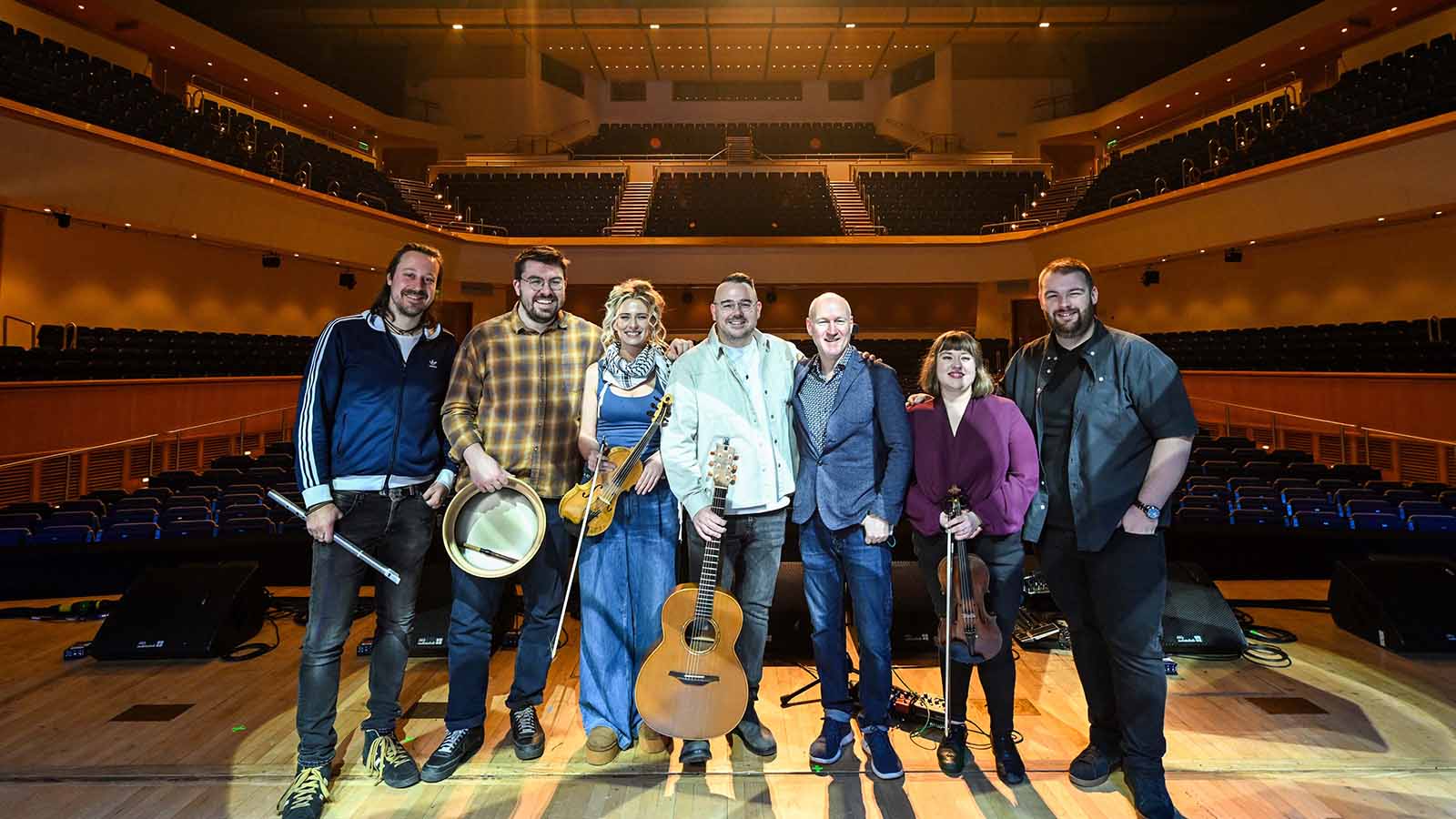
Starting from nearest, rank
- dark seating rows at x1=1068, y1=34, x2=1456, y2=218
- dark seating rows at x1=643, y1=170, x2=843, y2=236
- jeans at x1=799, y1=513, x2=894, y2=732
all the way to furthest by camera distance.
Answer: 1. jeans at x1=799, y1=513, x2=894, y2=732
2. dark seating rows at x1=1068, y1=34, x2=1456, y2=218
3. dark seating rows at x1=643, y1=170, x2=843, y2=236

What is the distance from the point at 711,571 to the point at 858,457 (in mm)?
612

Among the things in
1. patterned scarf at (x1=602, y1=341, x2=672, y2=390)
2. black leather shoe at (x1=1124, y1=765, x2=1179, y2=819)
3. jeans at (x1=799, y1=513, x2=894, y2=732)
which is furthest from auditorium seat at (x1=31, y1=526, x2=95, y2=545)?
black leather shoe at (x1=1124, y1=765, x2=1179, y2=819)

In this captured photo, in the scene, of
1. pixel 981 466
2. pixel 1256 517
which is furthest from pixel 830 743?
pixel 1256 517

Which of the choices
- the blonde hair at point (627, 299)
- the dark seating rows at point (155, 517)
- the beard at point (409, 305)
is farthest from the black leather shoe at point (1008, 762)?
the dark seating rows at point (155, 517)

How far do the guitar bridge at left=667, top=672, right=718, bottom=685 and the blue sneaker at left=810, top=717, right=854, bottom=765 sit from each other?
503 millimetres

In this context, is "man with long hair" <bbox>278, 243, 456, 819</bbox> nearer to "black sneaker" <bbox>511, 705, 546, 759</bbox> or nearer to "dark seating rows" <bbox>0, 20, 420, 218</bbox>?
"black sneaker" <bbox>511, 705, 546, 759</bbox>

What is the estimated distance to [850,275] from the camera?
1455 cm

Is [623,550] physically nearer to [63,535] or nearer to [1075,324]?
[1075,324]

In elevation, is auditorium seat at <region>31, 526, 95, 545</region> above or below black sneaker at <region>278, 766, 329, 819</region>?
above

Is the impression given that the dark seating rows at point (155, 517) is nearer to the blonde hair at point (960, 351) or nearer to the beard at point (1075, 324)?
the blonde hair at point (960, 351)

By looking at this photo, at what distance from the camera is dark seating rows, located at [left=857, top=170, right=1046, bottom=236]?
15195 mm

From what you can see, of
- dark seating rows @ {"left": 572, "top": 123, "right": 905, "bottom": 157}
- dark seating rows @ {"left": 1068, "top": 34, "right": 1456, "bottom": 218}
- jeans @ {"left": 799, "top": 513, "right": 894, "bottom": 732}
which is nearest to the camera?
jeans @ {"left": 799, "top": 513, "right": 894, "bottom": 732}

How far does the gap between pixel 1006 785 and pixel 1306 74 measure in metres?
16.8

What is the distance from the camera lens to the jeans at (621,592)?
2.59 meters
